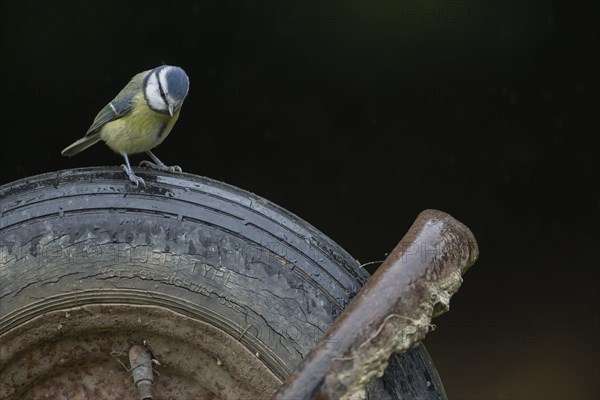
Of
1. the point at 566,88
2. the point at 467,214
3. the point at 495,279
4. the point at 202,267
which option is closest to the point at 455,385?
the point at 495,279

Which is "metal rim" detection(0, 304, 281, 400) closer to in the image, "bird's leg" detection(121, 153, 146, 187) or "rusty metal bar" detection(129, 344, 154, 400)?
"rusty metal bar" detection(129, 344, 154, 400)

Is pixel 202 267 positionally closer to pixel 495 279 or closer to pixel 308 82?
pixel 308 82

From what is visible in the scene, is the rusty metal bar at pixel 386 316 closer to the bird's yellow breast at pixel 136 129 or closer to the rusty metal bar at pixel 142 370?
the rusty metal bar at pixel 142 370

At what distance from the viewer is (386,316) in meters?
1.88

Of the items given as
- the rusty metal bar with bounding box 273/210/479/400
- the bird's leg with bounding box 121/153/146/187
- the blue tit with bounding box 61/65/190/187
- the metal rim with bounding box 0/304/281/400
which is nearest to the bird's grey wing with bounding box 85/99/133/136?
the blue tit with bounding box 61/65/190/187

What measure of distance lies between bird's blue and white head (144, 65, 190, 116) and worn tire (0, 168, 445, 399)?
60 centimetres

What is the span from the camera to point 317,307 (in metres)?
2.08

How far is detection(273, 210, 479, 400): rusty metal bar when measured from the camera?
1811 mm

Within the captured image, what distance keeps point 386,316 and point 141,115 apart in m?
1.22

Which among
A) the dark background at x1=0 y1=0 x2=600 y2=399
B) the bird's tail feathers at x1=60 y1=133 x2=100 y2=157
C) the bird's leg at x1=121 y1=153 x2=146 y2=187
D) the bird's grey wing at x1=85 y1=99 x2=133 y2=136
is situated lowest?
the bird's leg at x1=121 y1=153 x2=146 y2=187

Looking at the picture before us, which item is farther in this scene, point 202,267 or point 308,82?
point 308,82

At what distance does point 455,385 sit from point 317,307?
6.85 ft

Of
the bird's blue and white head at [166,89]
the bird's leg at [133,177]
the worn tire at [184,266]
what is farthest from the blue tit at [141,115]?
the worn tire at [184,266]

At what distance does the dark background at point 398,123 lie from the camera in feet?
11.5
